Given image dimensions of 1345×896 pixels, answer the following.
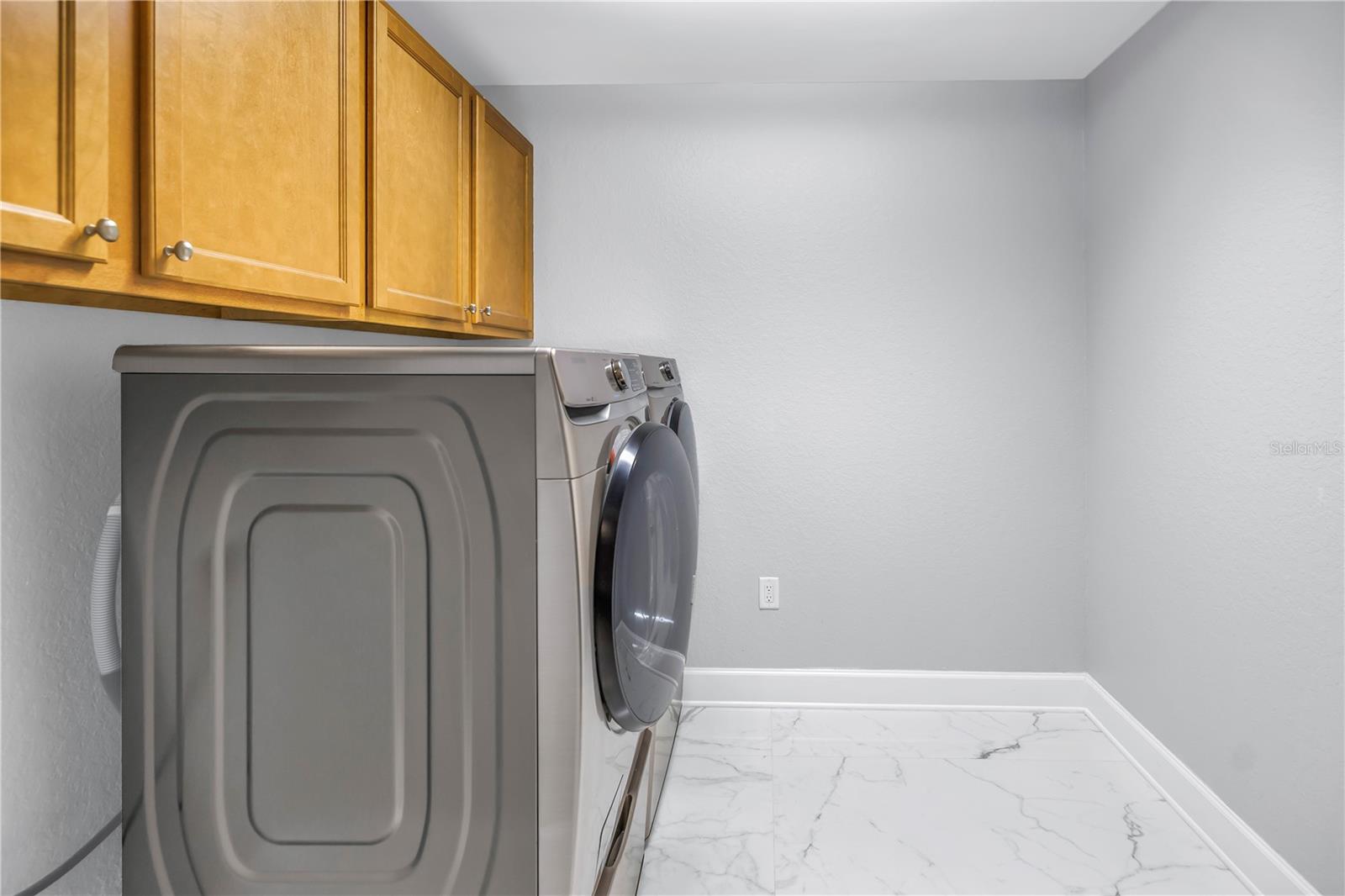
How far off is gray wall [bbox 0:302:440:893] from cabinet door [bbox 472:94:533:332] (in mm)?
1085

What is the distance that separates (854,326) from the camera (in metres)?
2.71

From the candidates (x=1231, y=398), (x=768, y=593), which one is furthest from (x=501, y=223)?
(x=1231, y=398)

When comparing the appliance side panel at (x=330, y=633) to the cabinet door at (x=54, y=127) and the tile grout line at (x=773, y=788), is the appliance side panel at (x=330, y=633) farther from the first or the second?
the tile grout line at (x=773, y=788)

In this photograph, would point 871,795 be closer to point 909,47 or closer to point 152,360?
point 152,360

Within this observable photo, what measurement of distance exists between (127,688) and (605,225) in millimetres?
2041

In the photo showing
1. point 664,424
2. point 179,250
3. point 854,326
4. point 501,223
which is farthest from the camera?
point 854,326

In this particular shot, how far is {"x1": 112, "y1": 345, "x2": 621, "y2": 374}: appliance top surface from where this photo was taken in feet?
3.54

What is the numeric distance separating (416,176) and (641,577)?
3.69ft

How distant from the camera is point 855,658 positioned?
108 inches

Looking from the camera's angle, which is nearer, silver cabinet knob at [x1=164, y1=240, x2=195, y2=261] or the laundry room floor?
silver cabinet knob at [x1=164, y1=240, x2=195, y2=261]

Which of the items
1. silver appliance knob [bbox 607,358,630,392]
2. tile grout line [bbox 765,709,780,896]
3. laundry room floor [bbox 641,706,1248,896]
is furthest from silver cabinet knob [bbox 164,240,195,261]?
tile grout line [bbox 765,709,780,896]

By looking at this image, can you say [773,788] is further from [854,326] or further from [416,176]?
[416,176]

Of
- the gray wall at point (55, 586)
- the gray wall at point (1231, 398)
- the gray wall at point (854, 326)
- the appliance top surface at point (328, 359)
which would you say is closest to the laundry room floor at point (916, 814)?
the gray wall at point (1231, 398)

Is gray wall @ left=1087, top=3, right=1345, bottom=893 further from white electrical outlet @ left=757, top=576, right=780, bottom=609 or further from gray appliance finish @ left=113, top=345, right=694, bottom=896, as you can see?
gray appliance finish @ left=113, top=345, right=694, bottom=896
